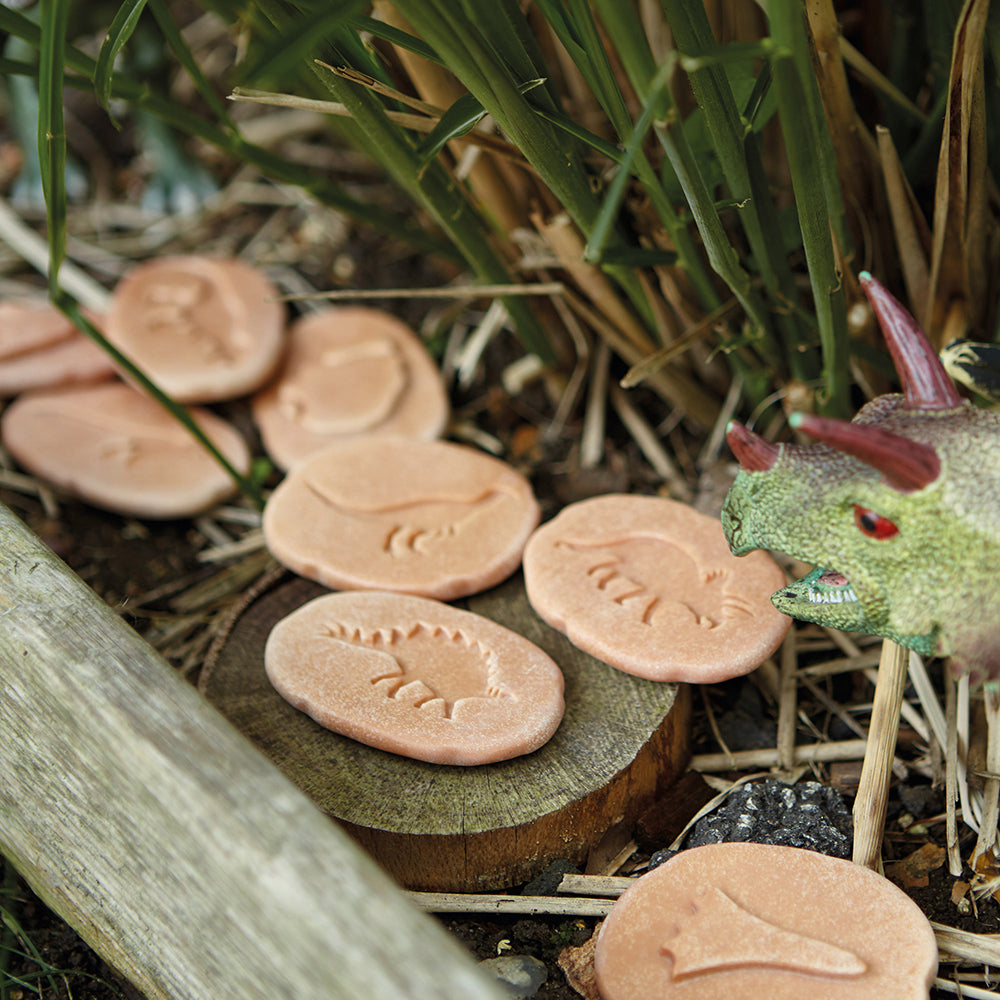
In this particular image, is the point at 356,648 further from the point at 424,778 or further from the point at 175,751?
the point at 175,751

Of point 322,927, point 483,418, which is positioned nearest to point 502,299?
point 483,418

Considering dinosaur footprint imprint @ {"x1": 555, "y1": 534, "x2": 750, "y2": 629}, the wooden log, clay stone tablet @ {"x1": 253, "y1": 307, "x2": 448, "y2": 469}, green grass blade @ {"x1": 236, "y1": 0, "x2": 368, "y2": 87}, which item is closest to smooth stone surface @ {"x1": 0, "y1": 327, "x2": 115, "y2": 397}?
clay stone tablet @ {"x1": 253, "y1": 307, "x2": 448, "y2": 469}

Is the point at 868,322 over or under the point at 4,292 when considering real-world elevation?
under

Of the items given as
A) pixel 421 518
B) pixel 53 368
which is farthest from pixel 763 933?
pixel 53 368

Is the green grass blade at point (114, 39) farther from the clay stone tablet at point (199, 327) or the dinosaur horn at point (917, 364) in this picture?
the dinosaur horn at point (917, 364)

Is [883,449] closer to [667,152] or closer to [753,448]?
[753,448]

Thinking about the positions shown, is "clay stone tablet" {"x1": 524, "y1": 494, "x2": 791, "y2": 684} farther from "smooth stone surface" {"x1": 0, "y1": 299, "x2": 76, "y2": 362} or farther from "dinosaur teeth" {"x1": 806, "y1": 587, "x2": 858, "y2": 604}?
"smooth stone surface" {"x1": 0, "y1": 299, "x2": 76, "y2": 362}
